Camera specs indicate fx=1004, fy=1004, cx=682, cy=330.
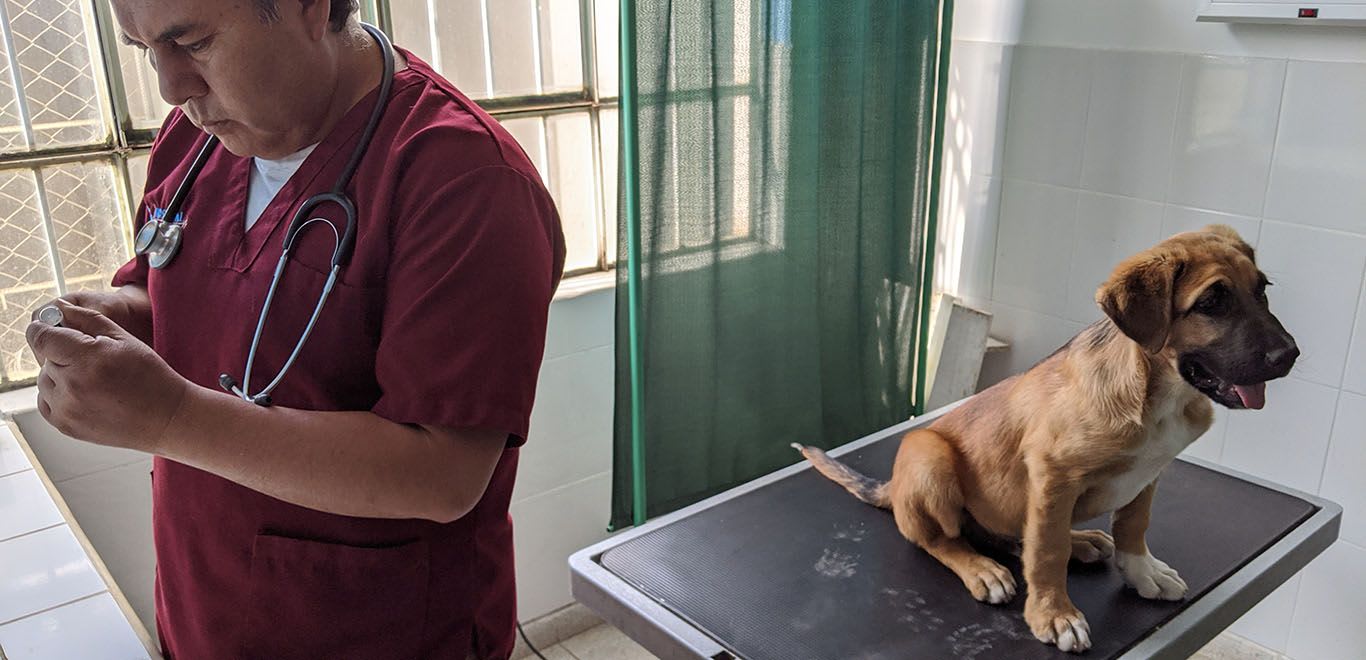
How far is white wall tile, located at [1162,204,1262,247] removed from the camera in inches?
79.8

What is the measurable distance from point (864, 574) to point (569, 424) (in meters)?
1.02

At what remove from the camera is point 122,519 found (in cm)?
178

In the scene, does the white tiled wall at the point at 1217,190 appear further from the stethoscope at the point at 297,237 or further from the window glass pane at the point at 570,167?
the stethoscope at the point at 297,237

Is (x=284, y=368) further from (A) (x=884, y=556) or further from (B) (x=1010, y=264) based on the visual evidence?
(B) (x=1010, y=264)

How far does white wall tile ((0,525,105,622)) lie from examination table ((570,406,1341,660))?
614 mm

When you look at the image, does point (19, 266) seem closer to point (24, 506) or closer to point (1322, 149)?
point (24, 506)

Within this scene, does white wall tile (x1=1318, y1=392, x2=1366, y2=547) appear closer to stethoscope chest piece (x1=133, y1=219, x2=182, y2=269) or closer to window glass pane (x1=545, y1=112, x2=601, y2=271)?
window glass pane (x1=545, y1=112, x2=601, y2=271)

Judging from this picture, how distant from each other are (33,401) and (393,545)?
1.15 m

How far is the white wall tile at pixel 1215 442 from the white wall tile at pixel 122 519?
80.6 inches

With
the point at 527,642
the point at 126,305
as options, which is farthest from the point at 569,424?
the point at 126,305

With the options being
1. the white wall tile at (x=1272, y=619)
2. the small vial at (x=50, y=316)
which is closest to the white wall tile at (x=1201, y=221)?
the white wall tile at (x=1272, y=619)

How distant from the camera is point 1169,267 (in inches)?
45.9

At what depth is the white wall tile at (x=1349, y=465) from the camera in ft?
6.37

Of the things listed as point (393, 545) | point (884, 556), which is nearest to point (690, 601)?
point (884, 556)
